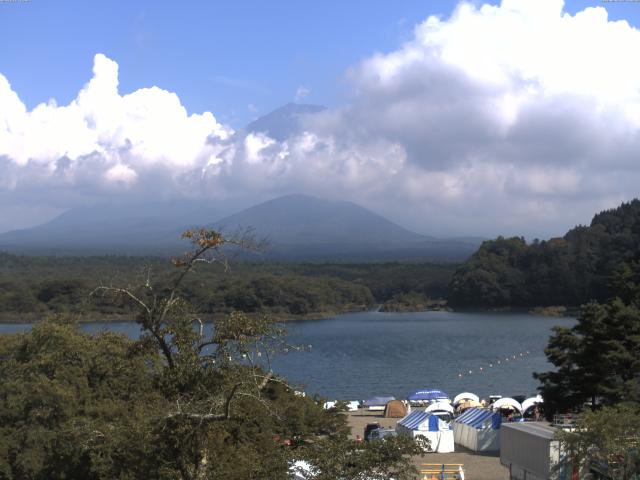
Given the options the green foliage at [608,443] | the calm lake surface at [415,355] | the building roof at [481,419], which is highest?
the green foliage at [608,443]

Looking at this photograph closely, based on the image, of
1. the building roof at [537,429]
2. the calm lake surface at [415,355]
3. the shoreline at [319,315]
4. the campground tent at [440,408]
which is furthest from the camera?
the shoreline at [319,315]

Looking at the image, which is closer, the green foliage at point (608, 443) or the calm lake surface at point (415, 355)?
the green foliage at point (608, 443)

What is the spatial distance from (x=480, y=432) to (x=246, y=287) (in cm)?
4918

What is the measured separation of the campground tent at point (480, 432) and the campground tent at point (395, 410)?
5047 mm

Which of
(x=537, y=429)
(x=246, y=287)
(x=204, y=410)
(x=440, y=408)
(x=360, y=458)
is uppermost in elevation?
(x=204, y=410)

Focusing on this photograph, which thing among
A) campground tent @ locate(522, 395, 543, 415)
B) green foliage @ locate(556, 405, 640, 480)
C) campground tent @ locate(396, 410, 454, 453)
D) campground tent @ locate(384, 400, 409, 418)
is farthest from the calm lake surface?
green foliage @ locate(556, 405, 640, 480)

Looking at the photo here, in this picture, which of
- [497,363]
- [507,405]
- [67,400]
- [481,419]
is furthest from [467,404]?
[497,363]

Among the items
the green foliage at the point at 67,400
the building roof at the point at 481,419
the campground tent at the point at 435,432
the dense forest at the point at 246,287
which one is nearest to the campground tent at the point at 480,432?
the building roof at the point at 481,419

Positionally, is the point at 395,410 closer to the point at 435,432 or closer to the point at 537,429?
the point at 435,432

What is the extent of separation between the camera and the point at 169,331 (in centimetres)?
622

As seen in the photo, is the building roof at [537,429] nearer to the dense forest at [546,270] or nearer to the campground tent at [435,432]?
the campground tent at [435,432]

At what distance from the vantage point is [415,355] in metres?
40.5

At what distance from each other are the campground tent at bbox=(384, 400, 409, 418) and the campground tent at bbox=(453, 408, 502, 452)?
5047 mm

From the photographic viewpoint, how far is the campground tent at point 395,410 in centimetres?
2157
